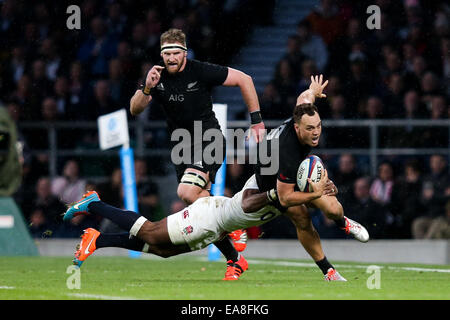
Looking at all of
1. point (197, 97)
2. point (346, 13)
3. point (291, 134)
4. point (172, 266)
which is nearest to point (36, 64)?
point (346, 13)

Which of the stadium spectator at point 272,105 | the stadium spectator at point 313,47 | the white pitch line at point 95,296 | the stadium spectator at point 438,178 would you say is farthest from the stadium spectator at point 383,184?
the white pitch line at point 95,296

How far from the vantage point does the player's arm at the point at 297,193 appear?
343 inches

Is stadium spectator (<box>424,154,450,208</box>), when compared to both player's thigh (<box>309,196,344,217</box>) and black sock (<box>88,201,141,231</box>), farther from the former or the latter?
black sock (<box>88,201,141,231</box>)

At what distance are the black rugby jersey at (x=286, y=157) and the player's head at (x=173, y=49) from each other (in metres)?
1.48

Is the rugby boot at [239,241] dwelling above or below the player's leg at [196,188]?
below

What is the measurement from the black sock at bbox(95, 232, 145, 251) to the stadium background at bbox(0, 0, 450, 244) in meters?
6.03

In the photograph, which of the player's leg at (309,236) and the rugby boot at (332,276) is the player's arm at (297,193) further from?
the rugby boot at (332,276)

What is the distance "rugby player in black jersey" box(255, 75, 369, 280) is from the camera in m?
8.77

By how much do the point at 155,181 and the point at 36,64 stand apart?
132 inches

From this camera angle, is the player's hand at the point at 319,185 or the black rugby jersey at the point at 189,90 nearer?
the player's hand at the point at 319,185

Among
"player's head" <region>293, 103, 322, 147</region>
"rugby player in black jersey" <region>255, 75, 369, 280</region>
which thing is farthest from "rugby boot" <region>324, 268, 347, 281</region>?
"player's head" <region>293, 103, 322, 147</region>

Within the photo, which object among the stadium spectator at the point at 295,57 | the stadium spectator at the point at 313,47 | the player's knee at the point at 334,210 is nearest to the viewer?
the player's knee at the point at 334,210

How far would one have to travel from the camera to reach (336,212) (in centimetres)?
930

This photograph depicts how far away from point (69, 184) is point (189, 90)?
19.7ft
